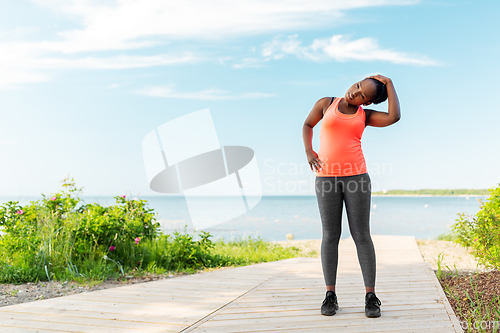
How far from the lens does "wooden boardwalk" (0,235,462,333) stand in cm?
215

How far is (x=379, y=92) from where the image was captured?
2.22 metres

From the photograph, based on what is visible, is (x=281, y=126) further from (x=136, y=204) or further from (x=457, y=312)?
(x=457, y=312)

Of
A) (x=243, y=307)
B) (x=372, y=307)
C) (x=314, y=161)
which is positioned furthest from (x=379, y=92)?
(x=243, y=307)

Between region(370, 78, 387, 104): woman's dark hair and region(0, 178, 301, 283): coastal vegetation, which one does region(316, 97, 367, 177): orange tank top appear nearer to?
region(370, 78, 387, 104): woman's dark hair

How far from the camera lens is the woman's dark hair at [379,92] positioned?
87.0 inches

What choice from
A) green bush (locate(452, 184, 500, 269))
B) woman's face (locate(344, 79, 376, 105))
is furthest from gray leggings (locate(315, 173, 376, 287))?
green bush (locate(452, 184, 500, 269))

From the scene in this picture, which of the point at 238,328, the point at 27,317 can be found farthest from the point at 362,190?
the point at 27,317

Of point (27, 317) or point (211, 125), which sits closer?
point (27, 317)

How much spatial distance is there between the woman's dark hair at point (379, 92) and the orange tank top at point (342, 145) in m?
0.12

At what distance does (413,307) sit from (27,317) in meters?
2.56

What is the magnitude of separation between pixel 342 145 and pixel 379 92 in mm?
395

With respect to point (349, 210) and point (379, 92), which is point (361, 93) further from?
point (349, 210)

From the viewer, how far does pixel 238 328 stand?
2105mm

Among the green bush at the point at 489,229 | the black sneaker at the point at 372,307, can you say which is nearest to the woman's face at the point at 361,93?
the black sneaker at the point at 372,307
